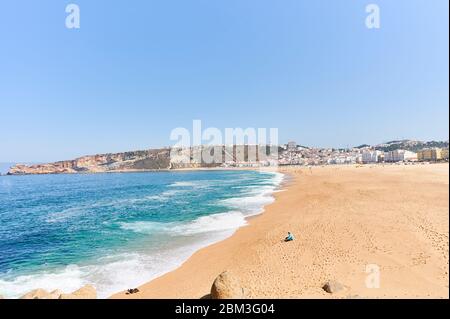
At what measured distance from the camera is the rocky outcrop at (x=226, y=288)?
7387 mm

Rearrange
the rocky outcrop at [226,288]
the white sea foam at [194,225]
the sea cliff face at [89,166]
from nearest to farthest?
the rocky outcrop at [226,288], the white sea foam at [194,225], the sea cliff face at [89,166]

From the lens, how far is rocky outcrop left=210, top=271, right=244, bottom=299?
7.39m

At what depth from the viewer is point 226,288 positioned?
745cm

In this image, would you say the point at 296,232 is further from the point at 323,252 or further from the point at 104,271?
the point at 104,271

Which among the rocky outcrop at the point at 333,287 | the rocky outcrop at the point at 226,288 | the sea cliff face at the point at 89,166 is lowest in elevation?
the sea cliff face at the point at 89,166

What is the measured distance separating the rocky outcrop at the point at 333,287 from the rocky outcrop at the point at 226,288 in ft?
8.94

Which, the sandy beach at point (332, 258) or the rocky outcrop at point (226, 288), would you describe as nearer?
the rocky outcrop at point (226, 288)

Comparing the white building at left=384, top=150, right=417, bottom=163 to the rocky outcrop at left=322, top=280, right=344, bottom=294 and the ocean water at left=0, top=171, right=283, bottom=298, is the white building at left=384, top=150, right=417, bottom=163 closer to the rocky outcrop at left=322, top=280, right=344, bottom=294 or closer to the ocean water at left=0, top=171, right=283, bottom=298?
the ocean water at left=0, top=171, right=283, bottom=298
